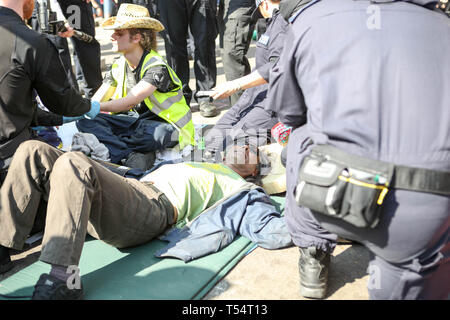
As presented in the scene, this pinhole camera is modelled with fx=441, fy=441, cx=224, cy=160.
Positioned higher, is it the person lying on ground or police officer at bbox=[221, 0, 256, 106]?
police officer at bbox=[221, 0, 256, 106]

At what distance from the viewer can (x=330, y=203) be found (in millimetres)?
1540

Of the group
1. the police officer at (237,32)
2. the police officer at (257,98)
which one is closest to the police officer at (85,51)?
the police officer at (237,32)

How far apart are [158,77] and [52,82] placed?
1268 mm

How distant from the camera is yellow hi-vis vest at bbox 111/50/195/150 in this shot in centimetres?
386

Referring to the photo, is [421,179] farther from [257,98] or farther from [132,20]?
[132,20]

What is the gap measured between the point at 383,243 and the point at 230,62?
3.62 m

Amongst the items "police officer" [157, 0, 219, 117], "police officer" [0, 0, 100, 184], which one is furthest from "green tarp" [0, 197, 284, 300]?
"police officer" [157, 0, 219, 117]

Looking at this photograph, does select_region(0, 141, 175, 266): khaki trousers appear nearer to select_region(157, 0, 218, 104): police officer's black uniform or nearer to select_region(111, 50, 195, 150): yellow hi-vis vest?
select_region(111, 50, 195, 150): yellow hi-vis vest

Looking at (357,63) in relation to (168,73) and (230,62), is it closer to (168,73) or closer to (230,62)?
(168,73)

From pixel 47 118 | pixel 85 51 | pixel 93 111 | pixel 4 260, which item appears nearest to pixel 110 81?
pixel 93 111

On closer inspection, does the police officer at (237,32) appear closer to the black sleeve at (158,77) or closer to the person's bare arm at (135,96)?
the black sleeve at (158,77)

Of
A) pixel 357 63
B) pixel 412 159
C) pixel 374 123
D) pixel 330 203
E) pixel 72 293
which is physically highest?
pixel 357 63

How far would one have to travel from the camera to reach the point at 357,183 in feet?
4.95
